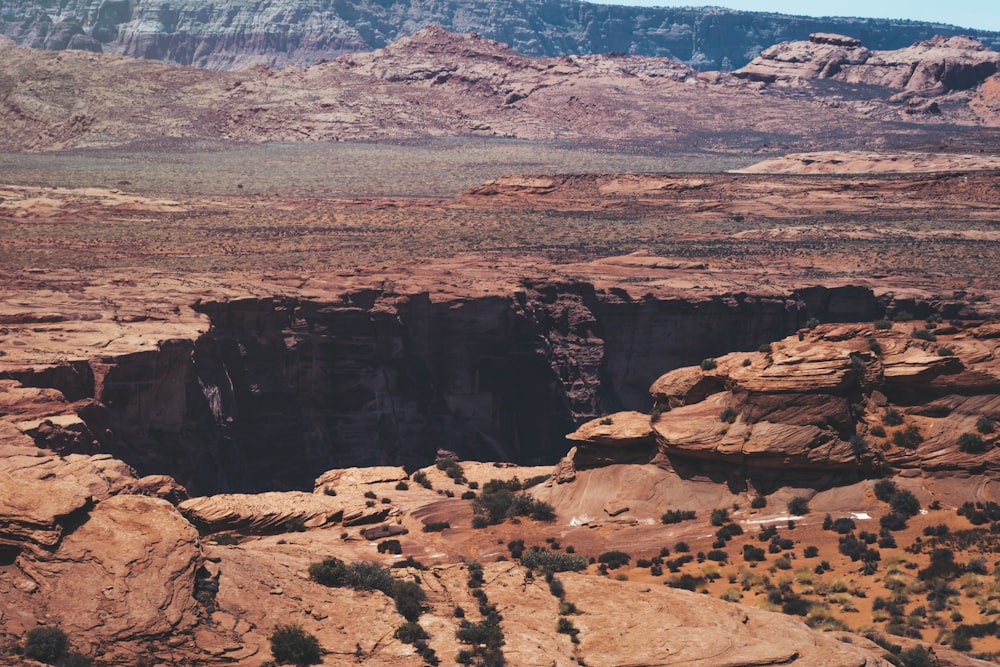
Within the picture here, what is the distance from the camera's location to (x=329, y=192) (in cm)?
12875

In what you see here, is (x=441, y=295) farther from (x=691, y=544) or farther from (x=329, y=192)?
(x=329, y=192)

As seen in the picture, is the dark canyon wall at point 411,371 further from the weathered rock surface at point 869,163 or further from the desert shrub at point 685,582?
the weathered rock surface at point 869,163

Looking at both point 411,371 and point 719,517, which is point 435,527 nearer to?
point 719,517

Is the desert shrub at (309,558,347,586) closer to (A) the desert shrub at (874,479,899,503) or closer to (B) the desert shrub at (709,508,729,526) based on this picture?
(B) the desert shrub at (709,508,729,526)

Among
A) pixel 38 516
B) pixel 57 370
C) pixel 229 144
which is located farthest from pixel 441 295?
pixel 229 144

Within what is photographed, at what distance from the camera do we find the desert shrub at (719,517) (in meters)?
38.4

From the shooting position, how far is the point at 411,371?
64.4m

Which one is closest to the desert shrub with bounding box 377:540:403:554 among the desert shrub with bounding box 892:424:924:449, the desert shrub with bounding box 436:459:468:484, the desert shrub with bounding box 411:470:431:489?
the desert shrub with bounding box 411:470:431:489

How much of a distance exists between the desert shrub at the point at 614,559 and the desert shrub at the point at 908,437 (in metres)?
8.46

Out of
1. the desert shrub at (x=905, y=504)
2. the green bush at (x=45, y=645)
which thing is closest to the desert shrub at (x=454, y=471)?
the desert shrub at (x=905, y=504)

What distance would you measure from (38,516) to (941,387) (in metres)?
24.8

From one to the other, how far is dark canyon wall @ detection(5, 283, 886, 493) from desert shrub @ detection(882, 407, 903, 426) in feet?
75.7

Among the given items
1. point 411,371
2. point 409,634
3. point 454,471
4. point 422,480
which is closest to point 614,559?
point 422,480

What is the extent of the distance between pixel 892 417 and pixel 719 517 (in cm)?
570
